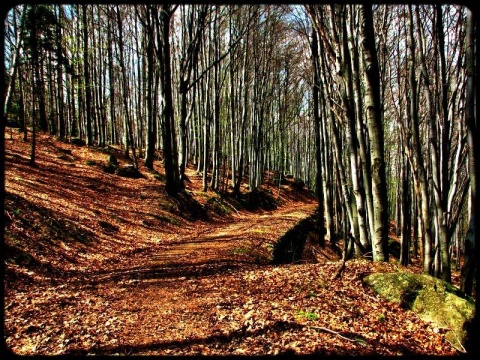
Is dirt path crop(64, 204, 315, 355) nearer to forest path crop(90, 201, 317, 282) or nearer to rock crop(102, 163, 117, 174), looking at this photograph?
forest path crop(90, 201, 317, 282)

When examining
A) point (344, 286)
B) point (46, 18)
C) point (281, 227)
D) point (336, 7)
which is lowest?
point (281, 227)

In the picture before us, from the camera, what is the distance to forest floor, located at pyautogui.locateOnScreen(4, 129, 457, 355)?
3977mm

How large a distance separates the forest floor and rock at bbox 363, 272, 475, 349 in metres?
0.16

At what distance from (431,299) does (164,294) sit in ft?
14.3

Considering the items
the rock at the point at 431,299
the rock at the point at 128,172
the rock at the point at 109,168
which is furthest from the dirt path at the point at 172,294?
the rock at the point at 109,168

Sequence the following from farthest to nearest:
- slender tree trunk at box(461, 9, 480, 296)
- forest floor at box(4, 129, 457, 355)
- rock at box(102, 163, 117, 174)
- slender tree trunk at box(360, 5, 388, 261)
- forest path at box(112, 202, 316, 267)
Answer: rock at box(102, 163, 117, 174), forest path at box(112, 202, 316, 267), slender tree trunk at box(360, 5, 388, 261), slender tree trunk at box(461, 9, 480, 296), forest floor at box(4, 129, 457, 355)

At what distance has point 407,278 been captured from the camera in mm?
5285

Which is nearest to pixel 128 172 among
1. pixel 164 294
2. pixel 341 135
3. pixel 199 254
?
pixel 199 254

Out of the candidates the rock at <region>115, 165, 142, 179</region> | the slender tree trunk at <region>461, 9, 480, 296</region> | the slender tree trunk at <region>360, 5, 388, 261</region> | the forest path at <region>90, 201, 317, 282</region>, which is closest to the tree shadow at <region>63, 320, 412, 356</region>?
the slender tree trunk at <region>461, 9, 480, 296</region>

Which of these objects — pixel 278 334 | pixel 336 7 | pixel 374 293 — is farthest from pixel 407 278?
Answer: pixel 336 7

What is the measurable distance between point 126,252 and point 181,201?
6153 millimetres

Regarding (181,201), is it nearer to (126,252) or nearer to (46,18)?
(126,252)

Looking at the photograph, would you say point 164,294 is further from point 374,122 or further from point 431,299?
point 374,122

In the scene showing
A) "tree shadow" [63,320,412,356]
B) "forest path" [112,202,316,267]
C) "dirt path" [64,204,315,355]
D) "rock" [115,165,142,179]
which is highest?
"rock" [115,165,142,179]
